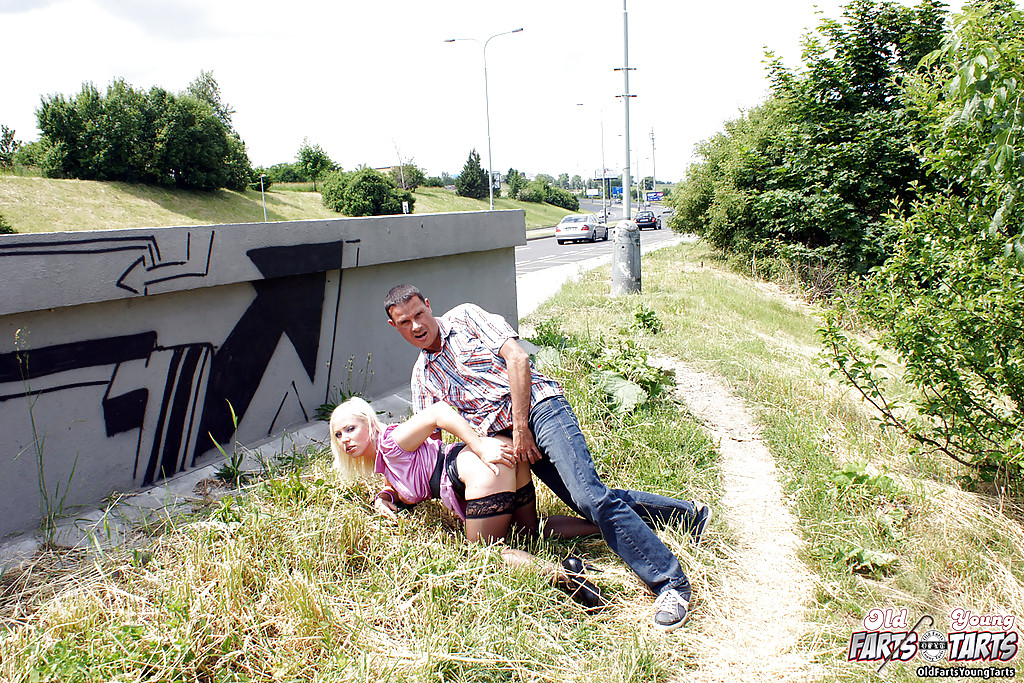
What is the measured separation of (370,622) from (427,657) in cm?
37

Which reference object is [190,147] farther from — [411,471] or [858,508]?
[858,508]

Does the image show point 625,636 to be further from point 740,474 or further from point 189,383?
point 189,383

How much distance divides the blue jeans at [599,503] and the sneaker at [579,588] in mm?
188

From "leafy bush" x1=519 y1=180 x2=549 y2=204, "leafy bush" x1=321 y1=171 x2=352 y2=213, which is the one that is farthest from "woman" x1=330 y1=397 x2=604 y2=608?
"leafy bush" x1=519 y1=180 x2=549 y2=204

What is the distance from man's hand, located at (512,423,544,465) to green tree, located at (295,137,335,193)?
57.4 meters

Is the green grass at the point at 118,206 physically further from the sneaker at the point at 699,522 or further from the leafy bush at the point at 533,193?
the leafy bush at the point at 533,193

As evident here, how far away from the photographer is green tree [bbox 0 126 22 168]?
126 feet

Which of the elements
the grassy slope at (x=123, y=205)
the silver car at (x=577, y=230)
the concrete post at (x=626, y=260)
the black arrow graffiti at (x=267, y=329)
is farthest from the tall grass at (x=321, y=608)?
the silver car at (x=577, y=230)

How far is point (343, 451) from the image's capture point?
319 cm

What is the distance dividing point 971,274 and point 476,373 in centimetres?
→ 304

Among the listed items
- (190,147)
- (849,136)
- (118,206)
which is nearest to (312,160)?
(190,147)

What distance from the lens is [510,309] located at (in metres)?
7.58

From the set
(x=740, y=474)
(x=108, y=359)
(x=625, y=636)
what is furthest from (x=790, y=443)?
(x=108, y=359)

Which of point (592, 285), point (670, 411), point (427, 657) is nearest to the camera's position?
point (427, 657)
